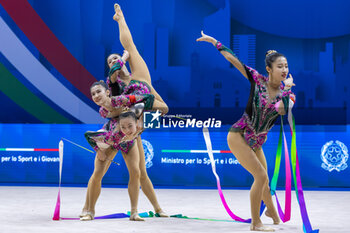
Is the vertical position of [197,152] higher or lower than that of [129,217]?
higher

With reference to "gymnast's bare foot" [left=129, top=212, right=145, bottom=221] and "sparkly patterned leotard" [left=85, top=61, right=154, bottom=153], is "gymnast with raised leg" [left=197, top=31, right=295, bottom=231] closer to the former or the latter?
"sparkly patterned leotard" [left=85, top=61, right=154, bottom=153]

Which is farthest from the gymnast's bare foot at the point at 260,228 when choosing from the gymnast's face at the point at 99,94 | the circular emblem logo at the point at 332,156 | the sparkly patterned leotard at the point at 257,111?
the circular emblem logo at the point at 332,156

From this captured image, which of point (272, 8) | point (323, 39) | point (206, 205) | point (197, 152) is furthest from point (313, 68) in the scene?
point (206, 205)

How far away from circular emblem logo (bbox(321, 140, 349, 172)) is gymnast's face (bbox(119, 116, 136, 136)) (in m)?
4.53

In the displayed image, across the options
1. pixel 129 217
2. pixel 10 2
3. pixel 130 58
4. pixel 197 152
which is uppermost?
pixel 10 2

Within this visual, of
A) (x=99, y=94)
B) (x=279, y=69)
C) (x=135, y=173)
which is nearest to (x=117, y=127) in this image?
(x=99, y=94)

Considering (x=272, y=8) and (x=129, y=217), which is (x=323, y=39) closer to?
(x=272, y=8)

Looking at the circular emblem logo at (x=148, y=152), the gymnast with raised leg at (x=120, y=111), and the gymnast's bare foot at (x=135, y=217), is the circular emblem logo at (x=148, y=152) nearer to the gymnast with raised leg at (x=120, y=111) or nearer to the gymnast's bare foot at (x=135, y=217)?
the gymnast with raised leg at (x=120, y=111)

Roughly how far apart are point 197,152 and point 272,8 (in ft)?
8.68

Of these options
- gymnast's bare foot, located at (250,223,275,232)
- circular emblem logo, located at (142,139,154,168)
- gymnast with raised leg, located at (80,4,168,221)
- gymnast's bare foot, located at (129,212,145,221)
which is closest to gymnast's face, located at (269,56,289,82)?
gymnast with raised leg, located at (80,4,168,221)

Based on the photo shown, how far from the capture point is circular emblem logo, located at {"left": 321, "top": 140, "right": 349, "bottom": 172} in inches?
363

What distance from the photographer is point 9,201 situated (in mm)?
7523

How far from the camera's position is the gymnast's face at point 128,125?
5.63 m

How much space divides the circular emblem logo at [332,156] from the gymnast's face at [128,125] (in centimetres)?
453
